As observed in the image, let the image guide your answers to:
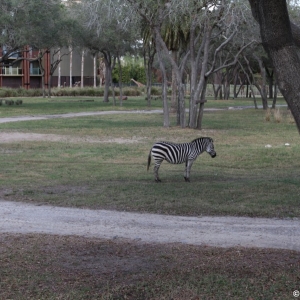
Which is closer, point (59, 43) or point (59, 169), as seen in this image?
point (59, 169)

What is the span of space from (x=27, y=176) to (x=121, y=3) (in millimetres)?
11467

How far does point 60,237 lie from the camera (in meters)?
7.93

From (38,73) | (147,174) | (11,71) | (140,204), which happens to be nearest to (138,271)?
(140,204)

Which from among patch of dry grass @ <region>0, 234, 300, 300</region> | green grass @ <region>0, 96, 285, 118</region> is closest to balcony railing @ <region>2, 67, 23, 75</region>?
green grass @ <region>0, 96, 285, 118</region>

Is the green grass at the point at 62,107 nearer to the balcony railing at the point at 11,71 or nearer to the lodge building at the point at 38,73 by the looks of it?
the lodge building at the point at 38,73

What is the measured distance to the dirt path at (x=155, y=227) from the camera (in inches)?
310

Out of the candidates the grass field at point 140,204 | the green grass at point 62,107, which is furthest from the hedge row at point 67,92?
the grass field at point 140,204

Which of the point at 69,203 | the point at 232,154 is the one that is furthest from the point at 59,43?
the point at 69,203

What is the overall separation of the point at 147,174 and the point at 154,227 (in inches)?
211

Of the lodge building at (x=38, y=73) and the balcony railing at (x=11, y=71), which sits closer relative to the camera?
the balcony railing at (x=11, y=71)

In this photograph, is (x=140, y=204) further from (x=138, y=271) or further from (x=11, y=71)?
(x=11, y=71)

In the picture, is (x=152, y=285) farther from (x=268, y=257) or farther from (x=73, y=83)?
(x=73, y=83)

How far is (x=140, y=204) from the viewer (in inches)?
403

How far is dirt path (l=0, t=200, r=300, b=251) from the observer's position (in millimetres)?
7875
